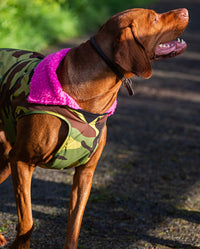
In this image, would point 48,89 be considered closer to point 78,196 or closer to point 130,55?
point 130,55

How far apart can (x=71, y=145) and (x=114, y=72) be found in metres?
0.56

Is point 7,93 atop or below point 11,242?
atop

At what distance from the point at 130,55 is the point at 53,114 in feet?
2.04

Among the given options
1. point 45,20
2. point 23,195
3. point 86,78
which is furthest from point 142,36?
point 45,20

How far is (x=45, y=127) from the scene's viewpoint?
2750 mm

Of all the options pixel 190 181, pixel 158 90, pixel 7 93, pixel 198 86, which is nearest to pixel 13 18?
pixel 158 90

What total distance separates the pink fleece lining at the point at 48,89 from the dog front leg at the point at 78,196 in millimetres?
489

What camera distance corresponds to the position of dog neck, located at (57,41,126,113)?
2.79 metres

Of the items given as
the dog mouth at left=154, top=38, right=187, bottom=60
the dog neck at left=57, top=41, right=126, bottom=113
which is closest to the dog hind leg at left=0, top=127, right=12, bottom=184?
the dog neck at left=57, top=41, right=126, bottom=113

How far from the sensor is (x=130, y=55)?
2660 millimetres

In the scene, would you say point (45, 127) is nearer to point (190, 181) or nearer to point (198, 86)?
point (190, 181)

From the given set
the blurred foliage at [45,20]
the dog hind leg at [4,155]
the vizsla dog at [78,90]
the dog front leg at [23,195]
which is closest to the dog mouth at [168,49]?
the vizsla dog at [78,90]

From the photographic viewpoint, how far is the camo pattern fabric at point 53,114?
2779 millimetres

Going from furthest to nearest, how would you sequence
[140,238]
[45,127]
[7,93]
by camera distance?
[140,238] → [7,93] → [45,127]
